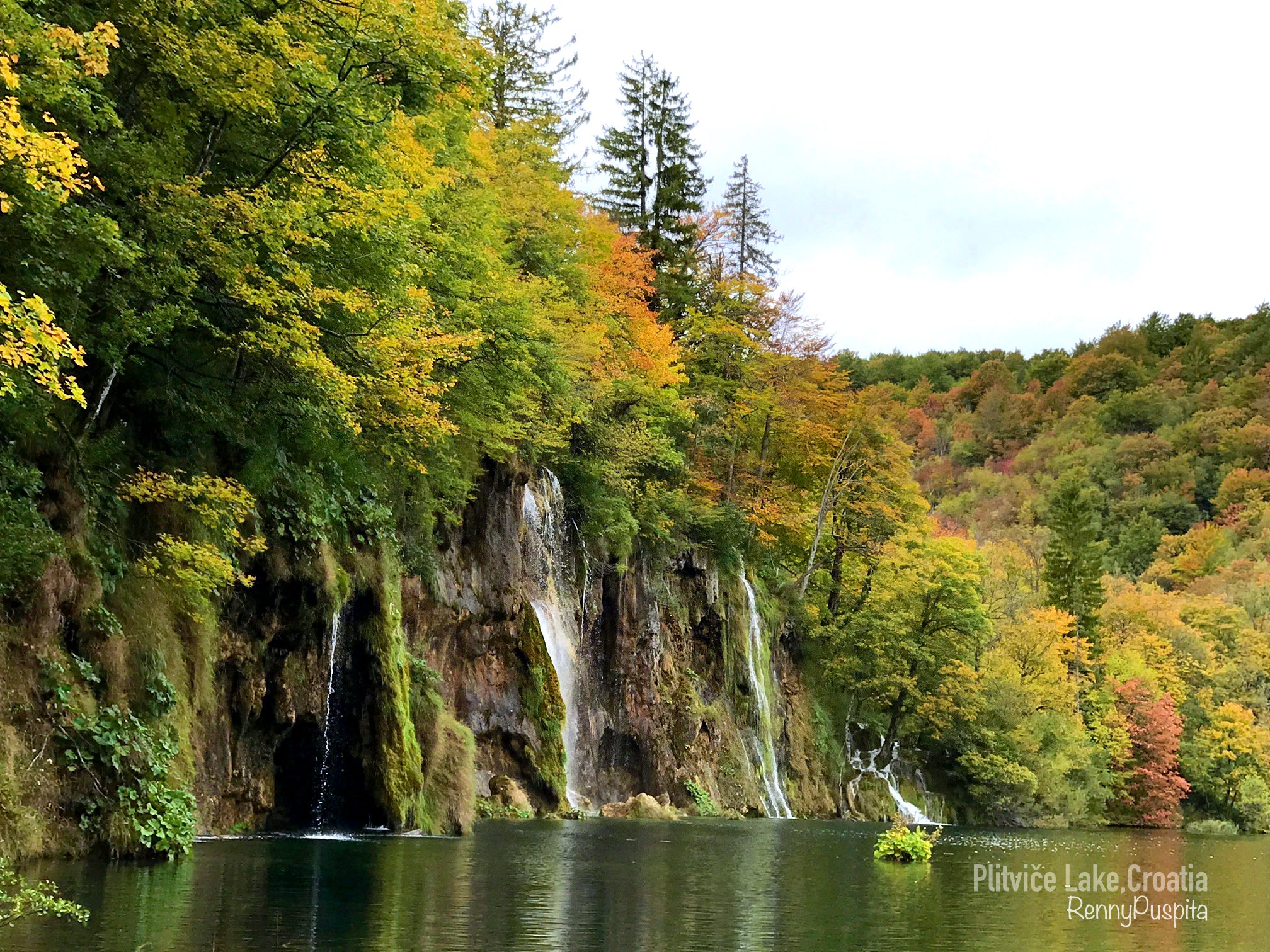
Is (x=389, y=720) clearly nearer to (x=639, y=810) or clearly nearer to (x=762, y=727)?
(x=639, y=810)

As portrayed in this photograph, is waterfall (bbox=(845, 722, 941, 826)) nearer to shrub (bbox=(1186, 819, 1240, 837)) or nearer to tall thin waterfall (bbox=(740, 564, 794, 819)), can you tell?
tall thin waterfall (bbox=(740, 564, 794, 819))

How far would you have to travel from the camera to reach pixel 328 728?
1961 cm

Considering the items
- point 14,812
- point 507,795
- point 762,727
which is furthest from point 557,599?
point 14,812

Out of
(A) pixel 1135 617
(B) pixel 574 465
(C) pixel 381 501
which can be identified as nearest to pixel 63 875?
(C) pixel 381 501

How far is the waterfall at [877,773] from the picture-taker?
1742 inches

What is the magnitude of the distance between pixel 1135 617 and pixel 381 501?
2073 inches

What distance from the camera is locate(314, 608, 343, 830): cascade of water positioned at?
1945 cm

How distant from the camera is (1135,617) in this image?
64.1m

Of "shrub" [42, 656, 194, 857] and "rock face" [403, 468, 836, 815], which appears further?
"rock face" [403, 468, 836, 815]

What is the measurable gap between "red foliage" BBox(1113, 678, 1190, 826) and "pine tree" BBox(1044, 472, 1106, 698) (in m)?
2.79

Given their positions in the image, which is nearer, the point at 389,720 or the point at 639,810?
the point at 389,720

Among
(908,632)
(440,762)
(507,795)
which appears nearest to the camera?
(440,762)

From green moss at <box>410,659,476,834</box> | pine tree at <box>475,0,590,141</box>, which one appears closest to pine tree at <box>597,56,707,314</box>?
pine tree at <box>475,0,590,141</box>

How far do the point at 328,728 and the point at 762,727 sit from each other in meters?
23.9
